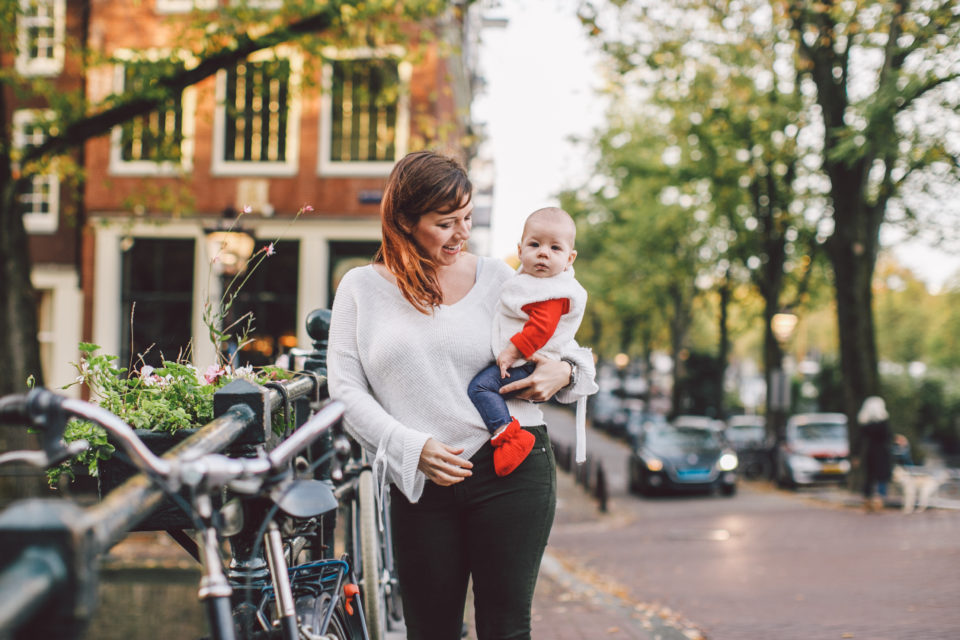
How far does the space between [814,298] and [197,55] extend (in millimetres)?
22077

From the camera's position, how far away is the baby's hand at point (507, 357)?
248 cm

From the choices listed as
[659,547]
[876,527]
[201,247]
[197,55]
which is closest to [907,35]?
[876,527]

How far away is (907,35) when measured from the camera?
14438 millimetres

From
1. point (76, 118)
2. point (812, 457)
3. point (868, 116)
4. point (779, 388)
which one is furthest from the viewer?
point (779, 388)

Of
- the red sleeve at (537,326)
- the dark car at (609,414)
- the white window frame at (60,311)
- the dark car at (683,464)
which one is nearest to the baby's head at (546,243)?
the red sleeve at (537,326)

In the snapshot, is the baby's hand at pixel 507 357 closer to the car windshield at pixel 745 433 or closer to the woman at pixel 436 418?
the woman at pixel 436 418

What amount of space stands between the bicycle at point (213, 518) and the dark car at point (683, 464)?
58.3ft

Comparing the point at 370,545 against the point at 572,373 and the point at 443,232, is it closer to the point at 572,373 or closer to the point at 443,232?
the point at 572,373

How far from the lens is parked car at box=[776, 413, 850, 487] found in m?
21.4

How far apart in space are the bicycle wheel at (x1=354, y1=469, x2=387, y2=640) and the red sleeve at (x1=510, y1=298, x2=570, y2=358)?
130 centimetres

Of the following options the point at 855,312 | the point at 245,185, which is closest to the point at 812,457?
the point at 855,312

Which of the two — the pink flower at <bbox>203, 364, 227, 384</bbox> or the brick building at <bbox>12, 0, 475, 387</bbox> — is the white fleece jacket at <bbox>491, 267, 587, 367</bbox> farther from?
the brick building at <bbox>12, 0, 475, 387</bbox>

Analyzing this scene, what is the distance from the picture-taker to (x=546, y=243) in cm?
267

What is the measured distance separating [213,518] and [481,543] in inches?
34.1
